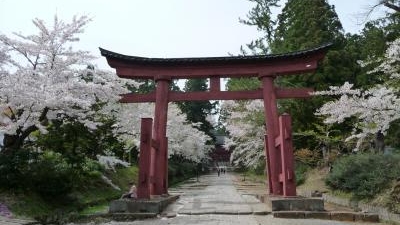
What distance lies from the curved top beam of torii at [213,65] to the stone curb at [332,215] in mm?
6029

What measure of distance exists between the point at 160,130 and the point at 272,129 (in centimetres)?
452

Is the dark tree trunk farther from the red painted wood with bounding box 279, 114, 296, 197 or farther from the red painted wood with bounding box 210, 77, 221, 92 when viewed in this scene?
the red painted wood with bounding box 279, 114, 296, 197

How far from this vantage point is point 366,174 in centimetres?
1506

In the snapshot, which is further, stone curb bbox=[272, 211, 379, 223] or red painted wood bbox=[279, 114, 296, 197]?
red painted wood bbox=[279, 114, 296, 197]

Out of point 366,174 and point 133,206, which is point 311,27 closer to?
point 366,174

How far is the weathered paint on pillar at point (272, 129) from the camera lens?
1581cm

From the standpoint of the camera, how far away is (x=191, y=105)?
61438mm

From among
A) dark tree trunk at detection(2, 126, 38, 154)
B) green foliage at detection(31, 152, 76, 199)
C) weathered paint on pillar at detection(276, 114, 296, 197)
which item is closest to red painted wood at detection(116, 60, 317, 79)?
weathered paint on pillar at detection(276, 114, 296, 197)

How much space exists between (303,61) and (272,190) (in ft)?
18.1

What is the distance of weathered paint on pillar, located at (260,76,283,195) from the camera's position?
15812mm

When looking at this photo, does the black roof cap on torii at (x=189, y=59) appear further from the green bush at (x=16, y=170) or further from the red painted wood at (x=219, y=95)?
the green bush at (x=16, y=170)

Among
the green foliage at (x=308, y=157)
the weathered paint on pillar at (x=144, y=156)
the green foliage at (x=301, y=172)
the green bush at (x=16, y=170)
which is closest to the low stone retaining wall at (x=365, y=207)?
the green foliage at (x=301, y=172)

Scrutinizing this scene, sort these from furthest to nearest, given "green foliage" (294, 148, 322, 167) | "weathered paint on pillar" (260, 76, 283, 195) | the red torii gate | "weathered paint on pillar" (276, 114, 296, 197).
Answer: "green foliage" (294, 148, 322, 167) < the red torii gate < "weathered paint on pillar" (260, 76, 283, 195) < "weathered paint on pillar" (276, 114, 296, 197)

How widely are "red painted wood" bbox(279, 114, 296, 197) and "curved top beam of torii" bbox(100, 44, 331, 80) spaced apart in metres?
2.95
